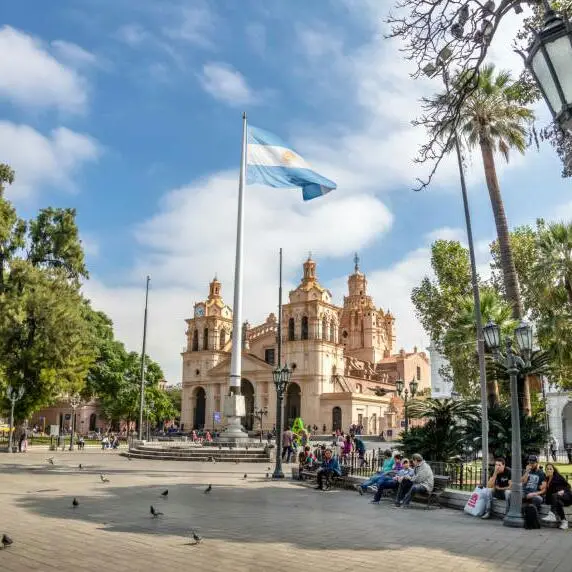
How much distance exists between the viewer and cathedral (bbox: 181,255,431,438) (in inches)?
2625

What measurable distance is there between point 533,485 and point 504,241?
10675 millimetres

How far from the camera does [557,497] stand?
32.2 ft

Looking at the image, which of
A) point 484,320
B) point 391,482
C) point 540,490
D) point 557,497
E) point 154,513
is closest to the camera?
point 154,513

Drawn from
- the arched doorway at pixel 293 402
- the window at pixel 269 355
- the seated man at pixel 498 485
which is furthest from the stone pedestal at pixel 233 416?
the window at pixel 269 355

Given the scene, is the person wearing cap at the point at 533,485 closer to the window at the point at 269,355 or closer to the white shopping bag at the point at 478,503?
the white shopping bag at the point at 478,503

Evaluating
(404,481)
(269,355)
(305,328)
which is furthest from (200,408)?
(404,481)

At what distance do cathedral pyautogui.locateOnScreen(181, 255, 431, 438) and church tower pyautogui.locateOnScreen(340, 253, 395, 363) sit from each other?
65cm

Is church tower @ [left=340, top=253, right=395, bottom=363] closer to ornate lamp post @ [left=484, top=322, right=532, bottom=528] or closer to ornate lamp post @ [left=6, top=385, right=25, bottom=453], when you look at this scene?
ornate lamp post @ [left=6, top=385, right=25, bottom=453]

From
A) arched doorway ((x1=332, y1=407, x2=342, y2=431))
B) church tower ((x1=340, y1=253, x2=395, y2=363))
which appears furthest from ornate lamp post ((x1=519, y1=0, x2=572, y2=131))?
church tower ((x1=340, y1=253, x2=395, y2=363))

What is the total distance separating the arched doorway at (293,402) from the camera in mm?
69188

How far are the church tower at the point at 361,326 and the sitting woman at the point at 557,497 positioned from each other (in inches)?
3118

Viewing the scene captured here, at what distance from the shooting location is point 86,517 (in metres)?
9.36

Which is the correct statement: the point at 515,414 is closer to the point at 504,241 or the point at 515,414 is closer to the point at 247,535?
the point at 247,535

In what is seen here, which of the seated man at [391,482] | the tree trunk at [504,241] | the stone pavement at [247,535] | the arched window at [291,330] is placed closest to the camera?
the stone pavement at [247,535]
